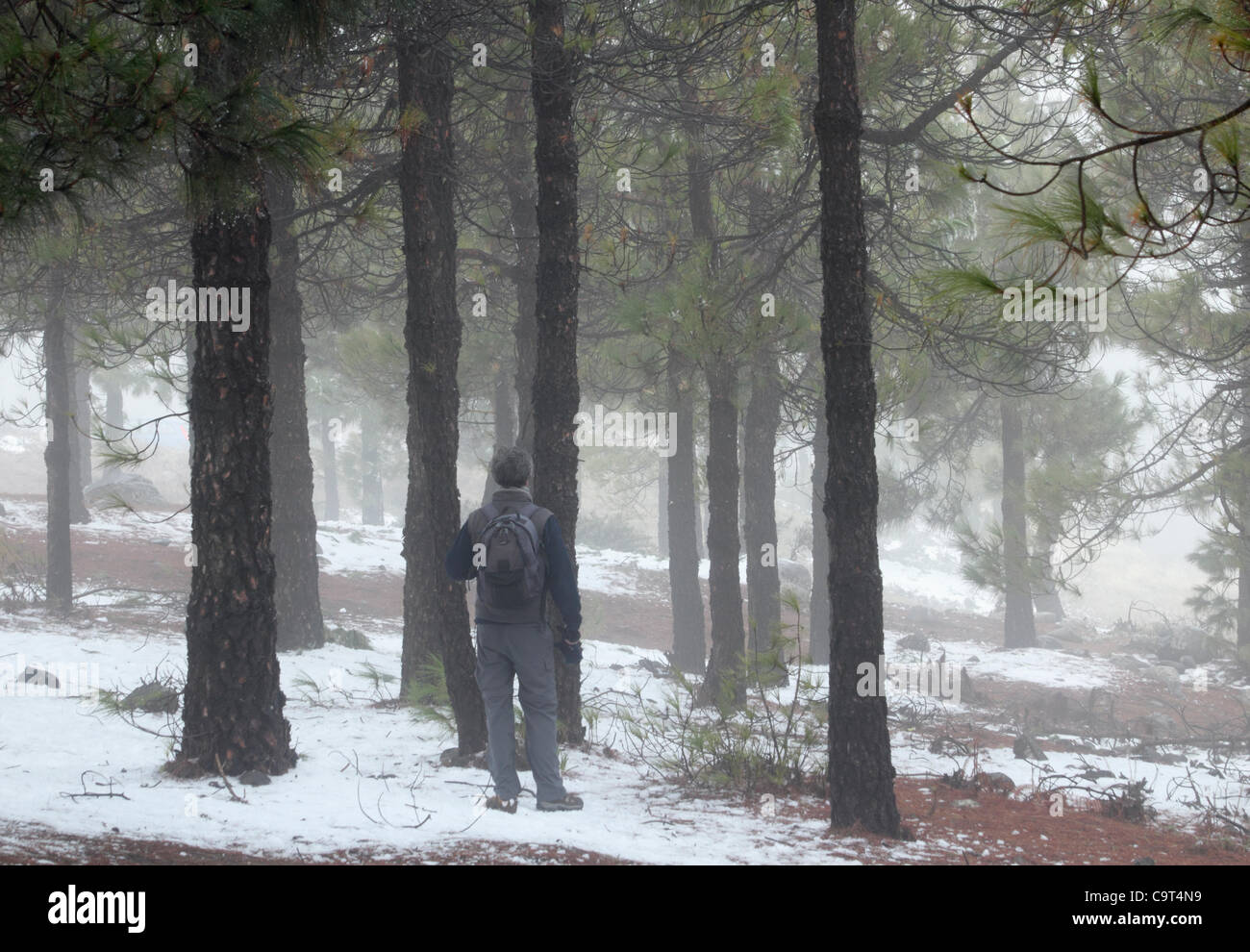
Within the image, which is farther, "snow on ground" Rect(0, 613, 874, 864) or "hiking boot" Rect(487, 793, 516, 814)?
"hiking boot" Rect(487, 793, 516, 814)

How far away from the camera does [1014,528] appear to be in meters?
20.6

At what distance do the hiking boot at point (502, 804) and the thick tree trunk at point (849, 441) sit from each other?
185cm

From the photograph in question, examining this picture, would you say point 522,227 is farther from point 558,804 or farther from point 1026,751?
point 1026,751

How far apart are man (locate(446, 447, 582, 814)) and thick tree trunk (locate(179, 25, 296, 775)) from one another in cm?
129

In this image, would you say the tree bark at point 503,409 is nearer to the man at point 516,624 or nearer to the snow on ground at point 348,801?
the snow on ground at point 348,801

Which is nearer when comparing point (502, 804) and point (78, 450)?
point (502, 804)

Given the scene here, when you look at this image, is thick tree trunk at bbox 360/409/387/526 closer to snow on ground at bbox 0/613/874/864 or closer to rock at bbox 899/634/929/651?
rock at bbox 899/634/929/651

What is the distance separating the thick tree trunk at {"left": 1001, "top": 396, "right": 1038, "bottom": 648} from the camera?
18750 mm

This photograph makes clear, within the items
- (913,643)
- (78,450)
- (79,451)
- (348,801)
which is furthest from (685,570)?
(79,451)

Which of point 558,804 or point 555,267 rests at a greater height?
point 555,267

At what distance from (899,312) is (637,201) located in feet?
12.6

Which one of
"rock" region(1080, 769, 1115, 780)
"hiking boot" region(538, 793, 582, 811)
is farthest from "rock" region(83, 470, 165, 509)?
"rock" region(1080, 769, 1115, 780)

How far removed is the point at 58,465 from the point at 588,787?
11.3m

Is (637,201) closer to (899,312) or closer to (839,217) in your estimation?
(899,312)
